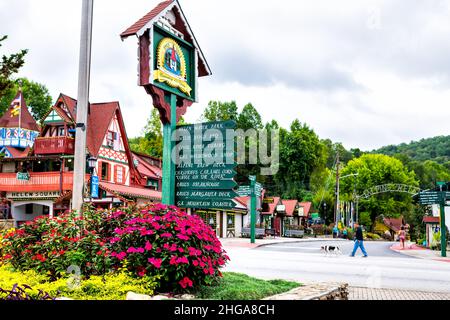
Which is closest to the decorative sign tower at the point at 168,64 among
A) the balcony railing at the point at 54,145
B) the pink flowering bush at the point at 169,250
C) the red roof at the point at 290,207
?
the pink flowering bush at the point at 169,250

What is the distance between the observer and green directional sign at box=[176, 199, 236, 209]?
8.96m

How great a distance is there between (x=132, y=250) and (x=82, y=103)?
304 cm

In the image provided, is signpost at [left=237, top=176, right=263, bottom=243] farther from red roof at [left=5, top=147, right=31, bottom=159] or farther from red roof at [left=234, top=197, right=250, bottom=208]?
red roof at [left=5, top=147, right=31, bottom=159]

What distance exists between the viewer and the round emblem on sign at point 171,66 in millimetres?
9500

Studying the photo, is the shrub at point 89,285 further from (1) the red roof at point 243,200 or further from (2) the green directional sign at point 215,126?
(1) the red roof at point 243,200

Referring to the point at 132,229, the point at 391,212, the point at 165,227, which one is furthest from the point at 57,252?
the point at 391,212

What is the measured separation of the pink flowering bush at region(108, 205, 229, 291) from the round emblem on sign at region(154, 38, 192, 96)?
3310 millimetres

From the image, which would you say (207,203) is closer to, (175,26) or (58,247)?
(58,247)

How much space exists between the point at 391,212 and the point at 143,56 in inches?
2645

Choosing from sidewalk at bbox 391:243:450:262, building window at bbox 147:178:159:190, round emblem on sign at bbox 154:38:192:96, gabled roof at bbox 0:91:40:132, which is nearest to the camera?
round emblem on sign at bbox 154:38:192:96

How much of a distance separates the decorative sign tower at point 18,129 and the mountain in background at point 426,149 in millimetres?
94874

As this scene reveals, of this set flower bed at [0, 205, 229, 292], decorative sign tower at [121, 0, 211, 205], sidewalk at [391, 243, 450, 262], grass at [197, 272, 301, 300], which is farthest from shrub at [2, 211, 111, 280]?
sidewalk at [391, 243, 450, 262]

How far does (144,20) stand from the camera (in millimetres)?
9312

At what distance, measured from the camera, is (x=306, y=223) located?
68.0 m
